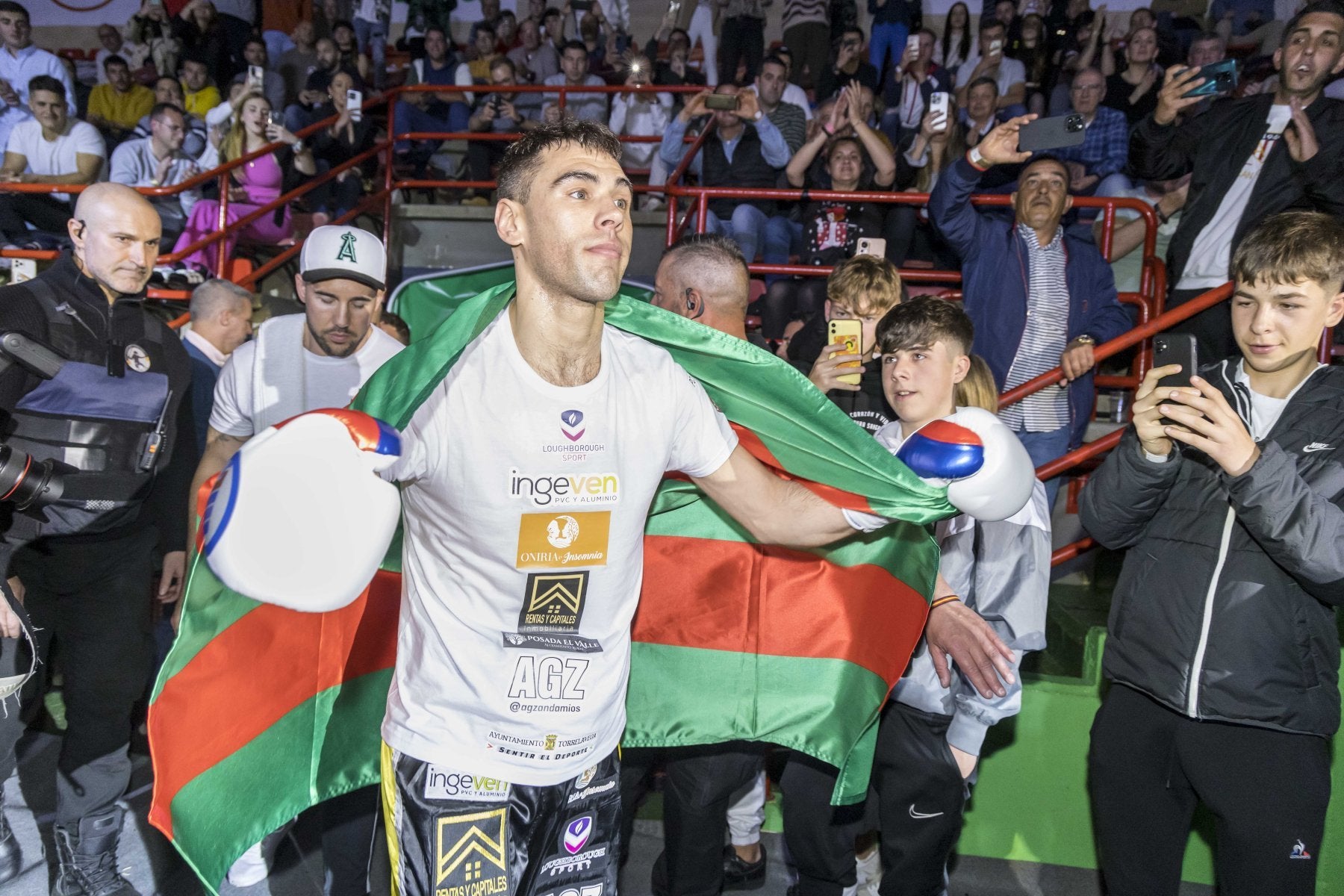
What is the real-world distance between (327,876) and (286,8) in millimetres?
10230

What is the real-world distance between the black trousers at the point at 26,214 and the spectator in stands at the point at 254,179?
859 millimetres

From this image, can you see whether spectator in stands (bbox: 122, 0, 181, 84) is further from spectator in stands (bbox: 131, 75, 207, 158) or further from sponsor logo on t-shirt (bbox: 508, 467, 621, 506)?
sponsor logo on t-shirt (bbox: 508, 467, 621, 506)

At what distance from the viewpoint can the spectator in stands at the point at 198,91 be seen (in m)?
9.27

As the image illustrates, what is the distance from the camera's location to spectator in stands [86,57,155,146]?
380 inches

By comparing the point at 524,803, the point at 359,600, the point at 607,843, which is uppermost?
the point at 359,600

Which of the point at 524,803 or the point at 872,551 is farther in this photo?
the point at 872,551

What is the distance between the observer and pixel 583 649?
2.14 metres

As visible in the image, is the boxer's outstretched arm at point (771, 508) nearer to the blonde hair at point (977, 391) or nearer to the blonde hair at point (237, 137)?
the blonde hair at point (977, 391)

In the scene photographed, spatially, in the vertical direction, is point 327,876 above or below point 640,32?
below

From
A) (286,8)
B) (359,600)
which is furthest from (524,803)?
(286,8)

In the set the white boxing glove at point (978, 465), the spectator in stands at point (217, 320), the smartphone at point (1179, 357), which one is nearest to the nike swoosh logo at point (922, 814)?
the white boxing glove at point (978, 465)

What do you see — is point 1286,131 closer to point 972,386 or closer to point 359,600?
point 972,386

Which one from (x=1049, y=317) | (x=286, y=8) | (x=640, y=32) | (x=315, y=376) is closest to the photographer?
(x=315, y=376)

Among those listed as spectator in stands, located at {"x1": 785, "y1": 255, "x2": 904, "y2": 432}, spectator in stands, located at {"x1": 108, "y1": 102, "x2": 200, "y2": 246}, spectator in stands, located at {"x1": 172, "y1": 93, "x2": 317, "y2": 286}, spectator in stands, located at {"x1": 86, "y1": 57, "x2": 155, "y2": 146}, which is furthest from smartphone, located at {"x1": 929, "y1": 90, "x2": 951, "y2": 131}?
spectator in stands, located at {"x1": 86, "y1": 57, "x2": 155, "y2": 146}
